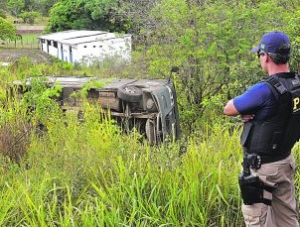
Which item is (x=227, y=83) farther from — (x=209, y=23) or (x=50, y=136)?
(x=50, y=136)

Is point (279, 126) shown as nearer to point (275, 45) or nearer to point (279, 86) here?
point (279, 86)

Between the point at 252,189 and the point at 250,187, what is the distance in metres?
0.02

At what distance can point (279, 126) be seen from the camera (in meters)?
3.13

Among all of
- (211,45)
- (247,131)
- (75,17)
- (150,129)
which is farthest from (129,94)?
(75,17)

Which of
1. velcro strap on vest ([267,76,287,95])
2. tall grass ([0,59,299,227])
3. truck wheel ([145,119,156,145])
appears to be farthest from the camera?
truck wheel ([145,119,156,145])

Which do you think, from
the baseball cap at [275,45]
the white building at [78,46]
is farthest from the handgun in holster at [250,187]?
the white building at [78,46]

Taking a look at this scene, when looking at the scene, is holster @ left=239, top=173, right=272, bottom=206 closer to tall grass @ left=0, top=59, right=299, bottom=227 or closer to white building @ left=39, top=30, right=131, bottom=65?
tall grass @ left=0, top=59, right=299, bottom=227

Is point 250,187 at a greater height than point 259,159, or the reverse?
point 259,159

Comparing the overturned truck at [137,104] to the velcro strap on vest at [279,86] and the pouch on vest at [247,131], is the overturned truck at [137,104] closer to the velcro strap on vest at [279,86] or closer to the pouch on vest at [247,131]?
the pouch on vest at [247,131]

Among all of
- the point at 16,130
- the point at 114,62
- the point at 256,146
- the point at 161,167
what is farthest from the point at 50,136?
the point at 114,62

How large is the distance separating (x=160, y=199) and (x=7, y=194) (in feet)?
4.18

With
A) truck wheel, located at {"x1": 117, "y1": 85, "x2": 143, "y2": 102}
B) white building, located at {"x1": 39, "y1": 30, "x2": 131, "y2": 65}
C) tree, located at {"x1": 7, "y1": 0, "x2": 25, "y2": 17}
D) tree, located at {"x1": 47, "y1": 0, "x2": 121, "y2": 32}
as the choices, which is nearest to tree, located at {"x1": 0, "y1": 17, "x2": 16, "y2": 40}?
tree, located at {"x1": 7, "y1": 0, "x2": 25, "y2": 17}

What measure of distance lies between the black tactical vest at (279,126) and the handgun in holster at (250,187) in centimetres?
12

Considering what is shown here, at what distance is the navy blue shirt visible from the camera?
3047 mm
